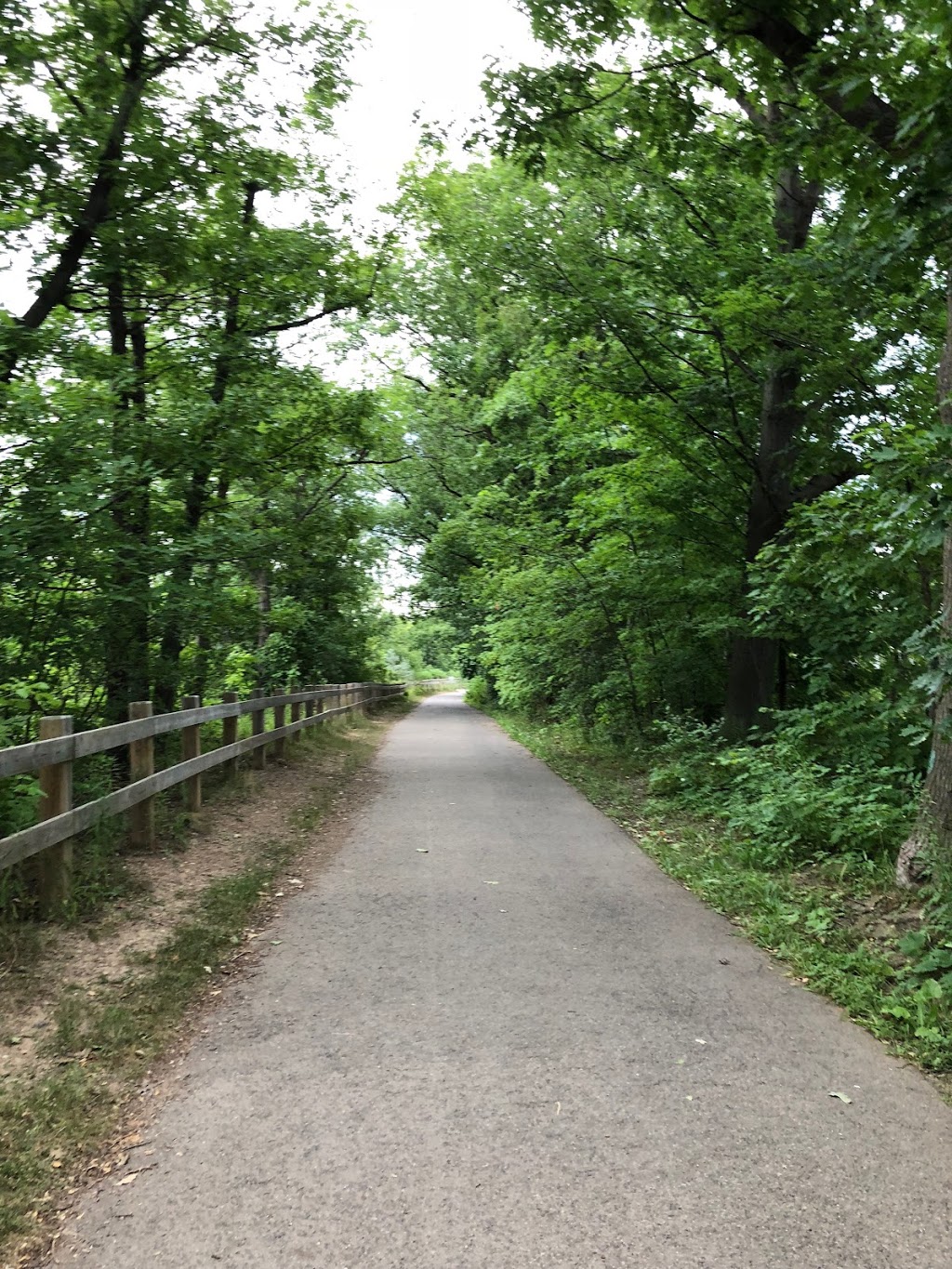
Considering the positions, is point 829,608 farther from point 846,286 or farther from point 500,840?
point 500,840

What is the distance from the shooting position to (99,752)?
6.44 metres

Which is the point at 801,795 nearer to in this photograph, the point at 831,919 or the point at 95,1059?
the point at 831,919

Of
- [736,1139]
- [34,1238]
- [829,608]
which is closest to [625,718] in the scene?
[829,608]

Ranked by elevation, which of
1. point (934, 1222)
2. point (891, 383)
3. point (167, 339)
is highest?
point (167, 339)

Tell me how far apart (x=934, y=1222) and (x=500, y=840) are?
5660 mm

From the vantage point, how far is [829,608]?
8.66 meters

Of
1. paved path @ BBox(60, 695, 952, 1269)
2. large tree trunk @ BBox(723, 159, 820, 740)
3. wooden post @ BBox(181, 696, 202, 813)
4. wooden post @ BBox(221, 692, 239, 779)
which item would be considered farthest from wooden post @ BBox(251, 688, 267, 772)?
large tree trunk @ BBox(723, 159, 820, 740)

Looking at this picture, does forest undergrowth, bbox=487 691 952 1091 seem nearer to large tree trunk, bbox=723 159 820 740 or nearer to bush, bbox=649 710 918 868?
bush, bbox=649 710 918 868

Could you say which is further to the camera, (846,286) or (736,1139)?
(846,286)

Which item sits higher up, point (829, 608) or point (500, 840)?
point (829, 608)

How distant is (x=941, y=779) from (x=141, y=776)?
530cm

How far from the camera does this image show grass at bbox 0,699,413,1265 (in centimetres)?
277

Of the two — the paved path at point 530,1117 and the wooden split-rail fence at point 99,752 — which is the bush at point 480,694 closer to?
the wooden split-rail fence at point 99,752

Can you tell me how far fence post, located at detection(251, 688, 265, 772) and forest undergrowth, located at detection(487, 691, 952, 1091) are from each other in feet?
13.1
